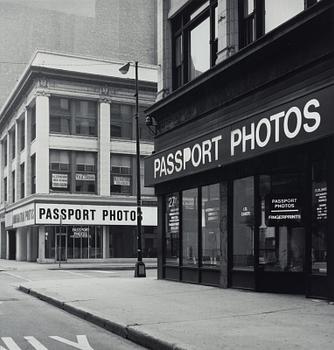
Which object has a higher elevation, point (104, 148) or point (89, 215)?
point (104, 148)

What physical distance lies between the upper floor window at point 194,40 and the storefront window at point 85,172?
26.0 m

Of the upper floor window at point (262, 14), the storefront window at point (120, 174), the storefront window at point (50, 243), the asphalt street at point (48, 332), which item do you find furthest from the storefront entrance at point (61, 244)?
the upper floor window at point (262, 14)

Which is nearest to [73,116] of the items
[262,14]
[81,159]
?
[81,159]

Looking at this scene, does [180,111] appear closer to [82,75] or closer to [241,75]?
[241,75]

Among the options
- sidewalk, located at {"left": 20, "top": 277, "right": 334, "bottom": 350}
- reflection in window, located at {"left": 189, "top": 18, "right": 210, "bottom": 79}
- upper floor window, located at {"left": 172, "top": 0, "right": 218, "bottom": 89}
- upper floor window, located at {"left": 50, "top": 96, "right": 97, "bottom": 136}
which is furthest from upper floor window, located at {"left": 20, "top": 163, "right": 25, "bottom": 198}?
sidewalk, located at {"left": 20, "top": 277, "right": 334, "bottom": 350}

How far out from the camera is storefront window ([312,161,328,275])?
1291 centimetres

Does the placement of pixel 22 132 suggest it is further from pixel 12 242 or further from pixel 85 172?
pixel 12 242

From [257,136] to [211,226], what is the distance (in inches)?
171

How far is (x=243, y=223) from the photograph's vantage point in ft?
52.8

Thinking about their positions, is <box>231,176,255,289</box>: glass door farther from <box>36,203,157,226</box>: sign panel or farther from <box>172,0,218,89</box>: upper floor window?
<box>36,203,157,226</box>: sign panel

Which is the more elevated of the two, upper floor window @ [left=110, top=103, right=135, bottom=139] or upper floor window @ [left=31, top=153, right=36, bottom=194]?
upper floor window @ [left=110, top=103, right=135, bottom=139]

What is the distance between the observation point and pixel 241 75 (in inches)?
627

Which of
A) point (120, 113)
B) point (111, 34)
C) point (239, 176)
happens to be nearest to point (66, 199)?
point (120, 113)

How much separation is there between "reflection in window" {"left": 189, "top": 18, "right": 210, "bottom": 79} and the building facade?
26334 millimetres
